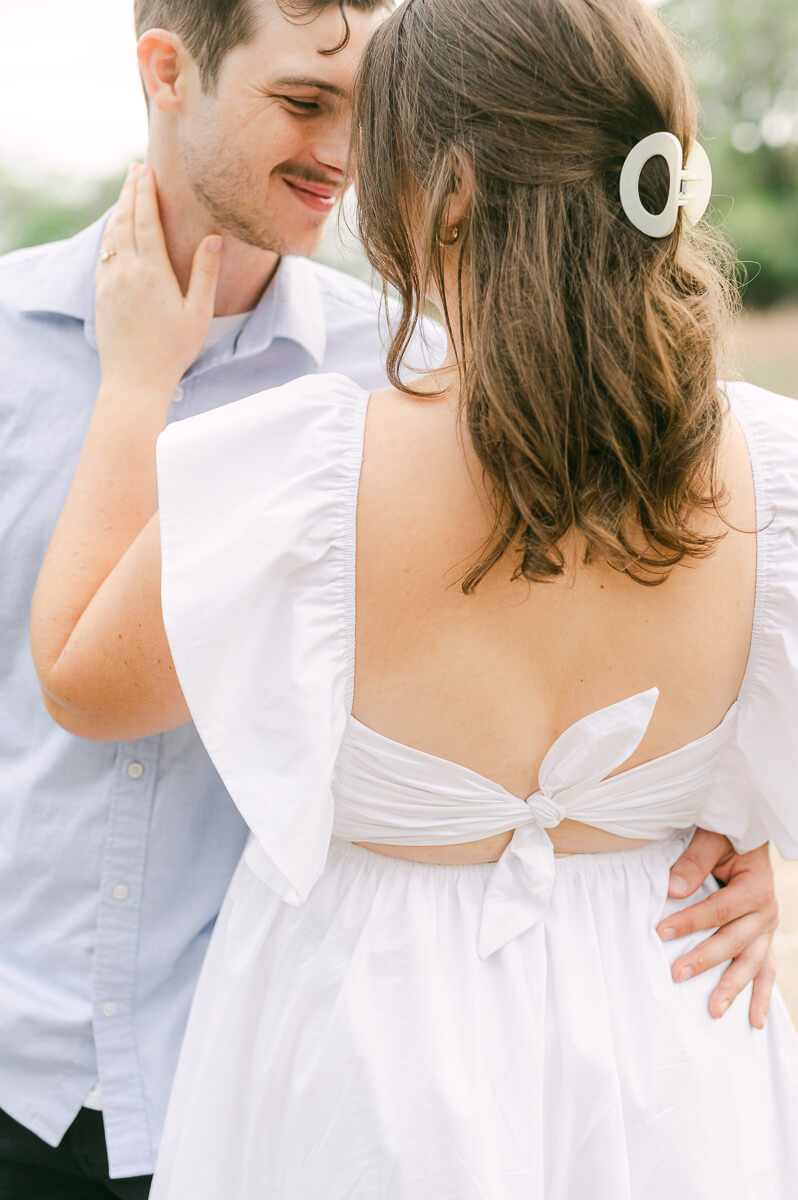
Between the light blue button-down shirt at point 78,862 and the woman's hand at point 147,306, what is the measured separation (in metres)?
0.09

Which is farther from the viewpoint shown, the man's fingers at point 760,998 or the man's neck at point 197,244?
the man's neck at point 197,244

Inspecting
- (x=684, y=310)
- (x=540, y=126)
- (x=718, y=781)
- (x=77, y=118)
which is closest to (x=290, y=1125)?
(x=718, y=781)

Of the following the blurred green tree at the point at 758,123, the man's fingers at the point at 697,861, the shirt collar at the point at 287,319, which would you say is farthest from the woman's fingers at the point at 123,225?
the blurred green tree at the point at 758,123

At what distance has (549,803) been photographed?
1.13 meters

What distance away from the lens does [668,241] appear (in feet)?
3.34

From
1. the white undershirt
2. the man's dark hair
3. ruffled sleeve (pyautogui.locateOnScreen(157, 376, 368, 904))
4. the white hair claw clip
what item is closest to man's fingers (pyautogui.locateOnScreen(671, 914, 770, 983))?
ruffled sleeve (pyautogui.locateOnScreen(157, 376, 368, 904))

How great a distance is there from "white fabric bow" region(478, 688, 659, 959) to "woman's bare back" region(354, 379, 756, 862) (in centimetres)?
2

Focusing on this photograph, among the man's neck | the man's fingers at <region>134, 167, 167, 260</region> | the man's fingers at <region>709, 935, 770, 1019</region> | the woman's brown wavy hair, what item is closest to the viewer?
the woman's brown wavy hair

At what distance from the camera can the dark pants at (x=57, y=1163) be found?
58.7 inches

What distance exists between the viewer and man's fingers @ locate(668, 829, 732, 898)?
1262 millimetres

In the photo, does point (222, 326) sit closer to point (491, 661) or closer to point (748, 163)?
point (491, 661)

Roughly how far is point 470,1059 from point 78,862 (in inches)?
26.8

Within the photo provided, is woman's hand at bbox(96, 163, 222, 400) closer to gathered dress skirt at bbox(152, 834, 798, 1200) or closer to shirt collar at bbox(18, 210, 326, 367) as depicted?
shirt collar at bbox(18, 210, 326, 367)

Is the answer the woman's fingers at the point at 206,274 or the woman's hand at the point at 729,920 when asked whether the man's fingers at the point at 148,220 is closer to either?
the woman's fingers at the point at 206,274
